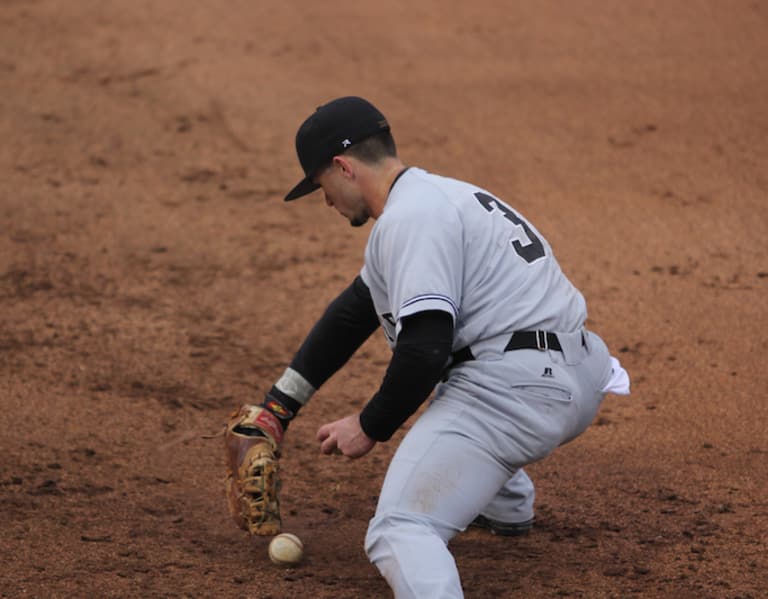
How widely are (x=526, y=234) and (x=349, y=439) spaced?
2.94 ft

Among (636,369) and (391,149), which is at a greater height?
(391,149)

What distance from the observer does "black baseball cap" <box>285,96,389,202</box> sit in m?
3.43

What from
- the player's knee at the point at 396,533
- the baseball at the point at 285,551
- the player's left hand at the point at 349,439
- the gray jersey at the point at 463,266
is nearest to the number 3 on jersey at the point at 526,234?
the gray jersey at the point at 463,266

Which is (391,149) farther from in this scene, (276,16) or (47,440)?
(276,16)

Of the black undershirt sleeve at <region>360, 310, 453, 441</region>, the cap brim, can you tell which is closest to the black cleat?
the black undershirt sleeve at <region>360, 310, 453, 441</region>

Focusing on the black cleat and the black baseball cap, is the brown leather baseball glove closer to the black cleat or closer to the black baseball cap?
the black cleat

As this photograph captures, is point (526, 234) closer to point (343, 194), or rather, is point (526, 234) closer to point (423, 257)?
point (423, 257)

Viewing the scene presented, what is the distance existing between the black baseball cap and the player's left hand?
82 cm

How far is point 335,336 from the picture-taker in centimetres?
398

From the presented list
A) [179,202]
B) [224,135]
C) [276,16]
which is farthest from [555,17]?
[179,202]

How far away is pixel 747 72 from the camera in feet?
31.1

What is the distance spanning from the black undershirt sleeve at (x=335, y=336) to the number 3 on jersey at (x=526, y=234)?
2.08ft

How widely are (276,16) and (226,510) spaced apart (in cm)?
736

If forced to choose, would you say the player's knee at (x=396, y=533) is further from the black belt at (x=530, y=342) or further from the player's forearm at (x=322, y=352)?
the player's forearm at (x=322, y=352)
